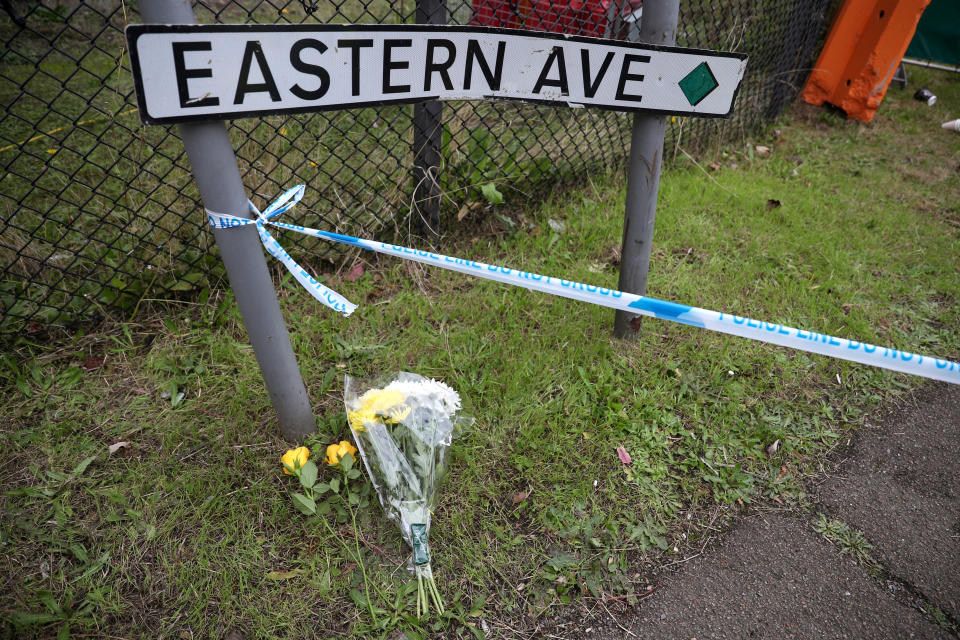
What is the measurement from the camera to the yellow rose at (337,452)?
5.57 ft

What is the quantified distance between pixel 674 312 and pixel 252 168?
Answer: 2.01 meters

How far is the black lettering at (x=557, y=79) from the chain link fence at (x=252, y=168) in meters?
0.73

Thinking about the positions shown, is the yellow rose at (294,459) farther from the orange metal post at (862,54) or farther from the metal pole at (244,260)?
the orange metal post at (862,54)

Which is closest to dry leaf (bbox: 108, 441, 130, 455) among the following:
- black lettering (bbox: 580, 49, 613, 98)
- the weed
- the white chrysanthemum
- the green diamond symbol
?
the white chrysanthemum

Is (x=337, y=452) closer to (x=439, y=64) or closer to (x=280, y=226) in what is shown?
(x=280, y=226)

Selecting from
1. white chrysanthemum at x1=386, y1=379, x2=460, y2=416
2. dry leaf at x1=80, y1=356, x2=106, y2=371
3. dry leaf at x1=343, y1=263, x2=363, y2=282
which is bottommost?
dry leaf at x1=80, y1=356, x2=106, y2=371

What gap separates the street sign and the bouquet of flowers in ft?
2.90

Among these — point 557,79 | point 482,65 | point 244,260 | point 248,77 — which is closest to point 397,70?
point 482,65

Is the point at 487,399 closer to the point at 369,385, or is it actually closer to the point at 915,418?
the point at 369,385

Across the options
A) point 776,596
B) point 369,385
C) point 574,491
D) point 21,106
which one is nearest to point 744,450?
point 776,596

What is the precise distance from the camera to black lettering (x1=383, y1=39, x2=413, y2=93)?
1335 mm

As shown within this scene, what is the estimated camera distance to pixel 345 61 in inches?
50.7

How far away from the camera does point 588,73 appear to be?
1587 mm

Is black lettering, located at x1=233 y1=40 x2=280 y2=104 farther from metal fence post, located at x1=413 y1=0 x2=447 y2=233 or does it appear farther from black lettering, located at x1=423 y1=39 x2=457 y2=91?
metal fence post, located at x1=413 y1=0 x2=447 y2=233
